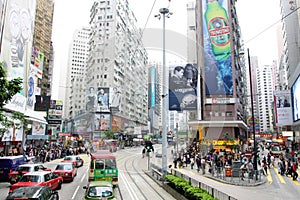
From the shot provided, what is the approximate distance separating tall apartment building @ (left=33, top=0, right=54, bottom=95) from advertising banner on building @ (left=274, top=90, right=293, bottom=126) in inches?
→ 2655

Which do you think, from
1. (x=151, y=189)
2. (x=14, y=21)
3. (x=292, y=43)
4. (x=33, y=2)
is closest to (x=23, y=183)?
(x=151, y=189)

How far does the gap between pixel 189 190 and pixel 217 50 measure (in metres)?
47.0

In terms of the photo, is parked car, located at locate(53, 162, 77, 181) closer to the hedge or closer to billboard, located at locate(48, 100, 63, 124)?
the hedge

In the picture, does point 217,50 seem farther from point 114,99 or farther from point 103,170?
point 103,170

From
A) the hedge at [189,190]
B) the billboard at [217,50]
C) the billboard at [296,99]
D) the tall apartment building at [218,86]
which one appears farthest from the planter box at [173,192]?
the billboard at [217,50]

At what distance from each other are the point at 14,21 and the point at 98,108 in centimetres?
3473

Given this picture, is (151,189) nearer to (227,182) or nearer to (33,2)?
(227,182)

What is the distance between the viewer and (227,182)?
18938mm

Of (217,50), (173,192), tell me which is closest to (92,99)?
(217,50)

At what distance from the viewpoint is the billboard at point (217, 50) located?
174 feet

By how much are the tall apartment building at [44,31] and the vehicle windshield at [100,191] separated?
7603cm

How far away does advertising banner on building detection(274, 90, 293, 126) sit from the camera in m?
36.5

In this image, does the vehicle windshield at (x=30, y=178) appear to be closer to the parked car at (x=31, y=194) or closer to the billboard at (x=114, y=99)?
the parked car at (x=31, y=194)

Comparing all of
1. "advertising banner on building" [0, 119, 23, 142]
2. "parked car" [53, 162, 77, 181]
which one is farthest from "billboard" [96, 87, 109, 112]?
"parked car" [53, 162, 77, 181]
